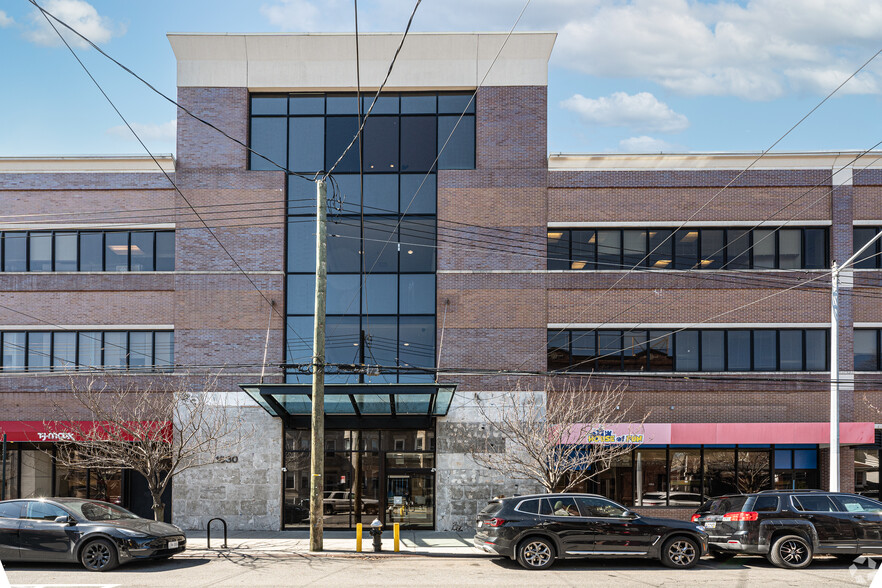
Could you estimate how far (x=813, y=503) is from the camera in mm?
16766

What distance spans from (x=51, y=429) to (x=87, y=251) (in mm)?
5697

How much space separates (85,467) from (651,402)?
56.2 ft

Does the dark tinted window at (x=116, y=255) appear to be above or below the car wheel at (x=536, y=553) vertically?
above

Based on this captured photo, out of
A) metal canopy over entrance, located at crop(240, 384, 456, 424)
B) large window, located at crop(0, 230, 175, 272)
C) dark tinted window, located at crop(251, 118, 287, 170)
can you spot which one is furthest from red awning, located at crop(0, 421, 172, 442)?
dark tinted window, located at crop(251, 118, 287, 170)

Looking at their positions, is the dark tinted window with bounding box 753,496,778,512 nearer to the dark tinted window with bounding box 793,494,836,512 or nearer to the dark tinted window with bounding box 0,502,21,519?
the dark tinted window with bounding box 793,494,836,512

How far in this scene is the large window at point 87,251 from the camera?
25.0 m

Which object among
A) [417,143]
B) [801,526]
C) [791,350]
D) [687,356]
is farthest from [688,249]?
[801,526]

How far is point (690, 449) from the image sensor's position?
2439 cm

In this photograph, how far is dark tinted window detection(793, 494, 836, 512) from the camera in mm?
16703

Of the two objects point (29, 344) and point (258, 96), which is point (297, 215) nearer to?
point (258, 96)

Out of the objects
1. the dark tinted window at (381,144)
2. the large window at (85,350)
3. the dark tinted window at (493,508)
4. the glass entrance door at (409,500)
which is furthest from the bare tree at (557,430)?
the large window at (85,350)

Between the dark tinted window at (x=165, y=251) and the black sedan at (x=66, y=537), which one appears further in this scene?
the dark tinted window at (x=165, y=251)

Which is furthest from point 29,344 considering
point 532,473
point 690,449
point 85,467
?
point 690,449

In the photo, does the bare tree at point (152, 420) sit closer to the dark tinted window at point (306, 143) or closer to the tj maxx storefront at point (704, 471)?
the dark tinted window at point (306, 143)
